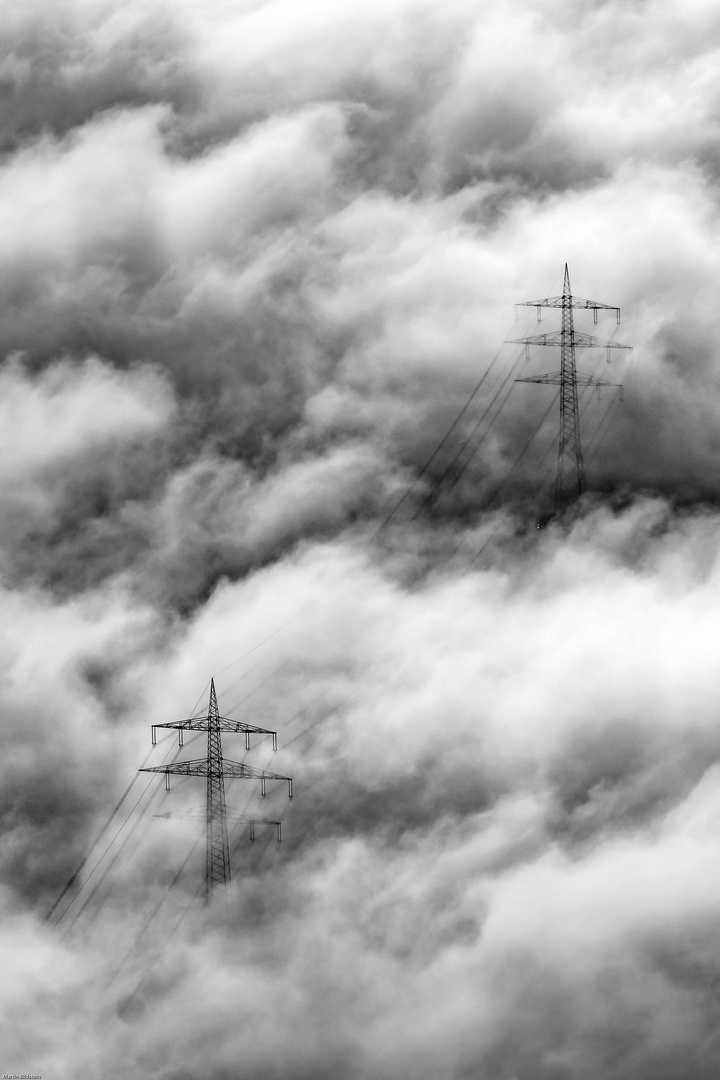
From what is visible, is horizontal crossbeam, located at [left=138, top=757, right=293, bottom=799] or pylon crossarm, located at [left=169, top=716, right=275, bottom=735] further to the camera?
horizontal crossbeam, located at [left=138, top=757, right=293, bottom=799]

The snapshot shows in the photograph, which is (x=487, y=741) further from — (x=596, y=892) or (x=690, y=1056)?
(x=690, y=1056)

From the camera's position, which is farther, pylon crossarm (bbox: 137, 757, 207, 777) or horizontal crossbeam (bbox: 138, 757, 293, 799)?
horizontal crossbeam (bbox: 138, 757, 293, 799)

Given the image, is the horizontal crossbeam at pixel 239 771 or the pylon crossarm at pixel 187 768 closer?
the pylon crossarm at pixel 187 768

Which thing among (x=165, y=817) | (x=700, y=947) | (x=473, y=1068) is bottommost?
(x=473, y=1068)

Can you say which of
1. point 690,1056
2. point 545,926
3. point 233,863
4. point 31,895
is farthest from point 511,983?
point 31,895

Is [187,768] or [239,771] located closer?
[187,768]

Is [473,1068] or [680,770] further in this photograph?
[680,770]

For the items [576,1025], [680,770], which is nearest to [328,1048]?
[576,1025]

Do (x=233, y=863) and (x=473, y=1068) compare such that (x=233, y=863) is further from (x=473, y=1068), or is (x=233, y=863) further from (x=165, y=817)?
(x=473, y=1068)

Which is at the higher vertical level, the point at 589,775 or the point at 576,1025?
the point at 589,775

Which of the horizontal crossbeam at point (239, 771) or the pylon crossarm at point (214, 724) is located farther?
the horizontal crossbeam at point (239, 771)
